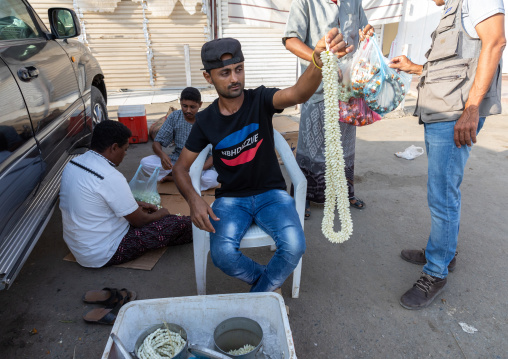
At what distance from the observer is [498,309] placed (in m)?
2.30

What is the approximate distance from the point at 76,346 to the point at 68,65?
2385 millimetres

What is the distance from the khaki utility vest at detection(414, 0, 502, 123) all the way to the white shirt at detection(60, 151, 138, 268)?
2172 mm

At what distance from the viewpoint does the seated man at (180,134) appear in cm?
378

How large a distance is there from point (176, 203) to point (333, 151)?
242cm

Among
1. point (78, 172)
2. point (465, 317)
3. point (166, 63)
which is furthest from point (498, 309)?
point (166, 63)

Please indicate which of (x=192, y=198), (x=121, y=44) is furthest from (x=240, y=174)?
(x=121, y=44)

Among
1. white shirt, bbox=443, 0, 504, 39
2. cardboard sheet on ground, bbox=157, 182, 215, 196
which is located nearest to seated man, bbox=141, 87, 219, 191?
cardboard sheet on ground, bbox=157, 182, 215, 196

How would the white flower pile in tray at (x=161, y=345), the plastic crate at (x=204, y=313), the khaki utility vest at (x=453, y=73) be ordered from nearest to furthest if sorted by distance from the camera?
the white flower pile in tray at (x=161, y=345) < the plastic crate at (x=204, y=313) < the khaki utility vest at (x=453, y=73)

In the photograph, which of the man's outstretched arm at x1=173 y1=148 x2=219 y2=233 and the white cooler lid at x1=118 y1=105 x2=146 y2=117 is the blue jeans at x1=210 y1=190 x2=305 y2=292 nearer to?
the man's outstretched arm at x1=173 y1=148 x2=219 y2=233

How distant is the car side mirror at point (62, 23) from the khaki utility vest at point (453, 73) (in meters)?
3.09

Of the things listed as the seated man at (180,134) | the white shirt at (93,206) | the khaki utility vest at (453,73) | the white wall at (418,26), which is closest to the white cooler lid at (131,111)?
the seated man at (180,134)

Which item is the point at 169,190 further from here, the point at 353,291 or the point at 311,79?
the point at 311,79

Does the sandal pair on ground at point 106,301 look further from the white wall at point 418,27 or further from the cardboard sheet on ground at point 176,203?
the white wall at point 418,27

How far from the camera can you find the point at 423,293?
233cm
